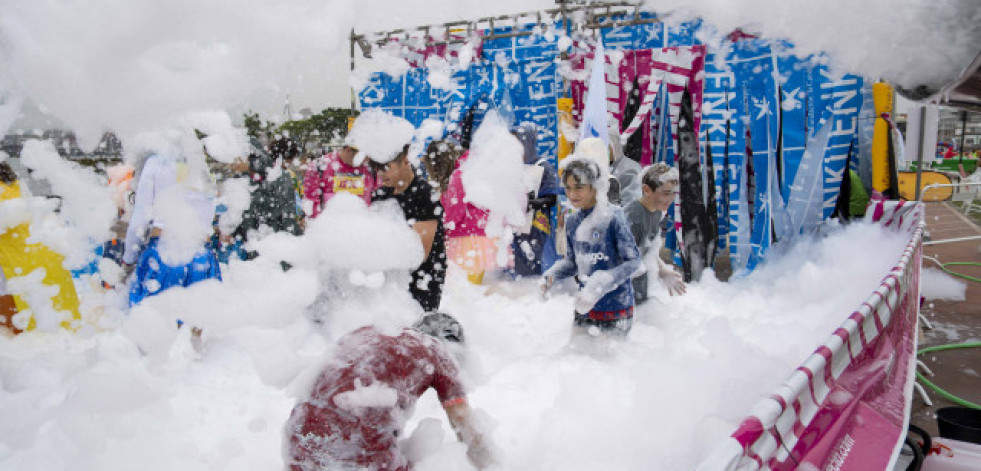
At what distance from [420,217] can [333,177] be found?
2.19 m

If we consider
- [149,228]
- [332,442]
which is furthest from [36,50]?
[149,228]

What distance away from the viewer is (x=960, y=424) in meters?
2.80

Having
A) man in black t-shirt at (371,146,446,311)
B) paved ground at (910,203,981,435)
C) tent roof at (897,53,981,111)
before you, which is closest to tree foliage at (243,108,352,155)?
man in black t-shirt at (371,146,446,311)

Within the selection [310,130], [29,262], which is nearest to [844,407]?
[310,130]

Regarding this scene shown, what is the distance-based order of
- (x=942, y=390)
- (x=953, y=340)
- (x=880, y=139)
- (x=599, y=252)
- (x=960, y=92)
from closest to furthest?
1. (x=960, y=92)
2. (x=599, y=252)
3. (x=942, y=390)
4. (x=953, y=340)
5. (x=880, y=139)

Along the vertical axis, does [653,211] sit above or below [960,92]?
below

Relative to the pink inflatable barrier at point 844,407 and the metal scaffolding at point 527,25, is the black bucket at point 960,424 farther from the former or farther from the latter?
the metal scaffolding at point 527,25

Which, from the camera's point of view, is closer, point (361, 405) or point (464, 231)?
point (361, 405)

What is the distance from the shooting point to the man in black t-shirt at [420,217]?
2.69m

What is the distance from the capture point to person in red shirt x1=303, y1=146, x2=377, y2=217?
454 centimetres

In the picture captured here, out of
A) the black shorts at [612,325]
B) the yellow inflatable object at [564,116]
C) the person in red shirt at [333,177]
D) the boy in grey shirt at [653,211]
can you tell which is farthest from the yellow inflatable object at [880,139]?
the person in red shirt at [333,177]

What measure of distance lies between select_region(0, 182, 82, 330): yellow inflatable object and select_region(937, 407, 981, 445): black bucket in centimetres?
558

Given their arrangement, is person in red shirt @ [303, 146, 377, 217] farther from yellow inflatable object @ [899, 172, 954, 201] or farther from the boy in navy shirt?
yellow inflatable object @ [899, 172, 954, 201]

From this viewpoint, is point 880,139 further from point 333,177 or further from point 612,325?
point 333,177
